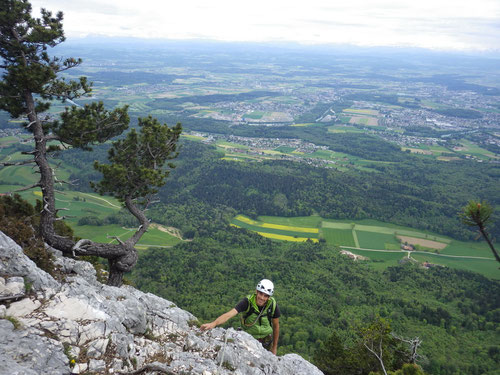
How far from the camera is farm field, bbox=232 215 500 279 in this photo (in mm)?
67438

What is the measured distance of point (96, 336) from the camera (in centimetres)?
873

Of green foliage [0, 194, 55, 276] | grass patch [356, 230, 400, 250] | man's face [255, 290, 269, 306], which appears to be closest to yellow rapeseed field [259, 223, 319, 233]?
grass patch [356, 230, 400, 250]

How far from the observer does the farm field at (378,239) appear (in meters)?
67.4

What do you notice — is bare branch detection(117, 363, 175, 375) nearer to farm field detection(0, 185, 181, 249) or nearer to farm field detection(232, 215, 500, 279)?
farm field detection(0, 185, 181, 249)

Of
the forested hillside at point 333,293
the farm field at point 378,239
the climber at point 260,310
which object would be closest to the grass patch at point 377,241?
the farm field at point 378,239

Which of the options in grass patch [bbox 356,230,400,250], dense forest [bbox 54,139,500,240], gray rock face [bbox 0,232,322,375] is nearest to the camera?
gray rock face [bbox 0,232,322,375]

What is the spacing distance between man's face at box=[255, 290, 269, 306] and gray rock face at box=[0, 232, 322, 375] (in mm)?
1556

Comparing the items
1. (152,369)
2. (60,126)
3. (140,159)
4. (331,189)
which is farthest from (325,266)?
(152,369)

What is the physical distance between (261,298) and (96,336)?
15.5ft

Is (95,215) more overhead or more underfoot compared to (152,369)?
more underfoot

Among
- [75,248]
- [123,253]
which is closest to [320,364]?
[123,253]

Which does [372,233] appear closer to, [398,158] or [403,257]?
[403,257]

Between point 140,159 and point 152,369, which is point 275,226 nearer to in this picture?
point 140,159

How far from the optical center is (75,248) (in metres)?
14.2
